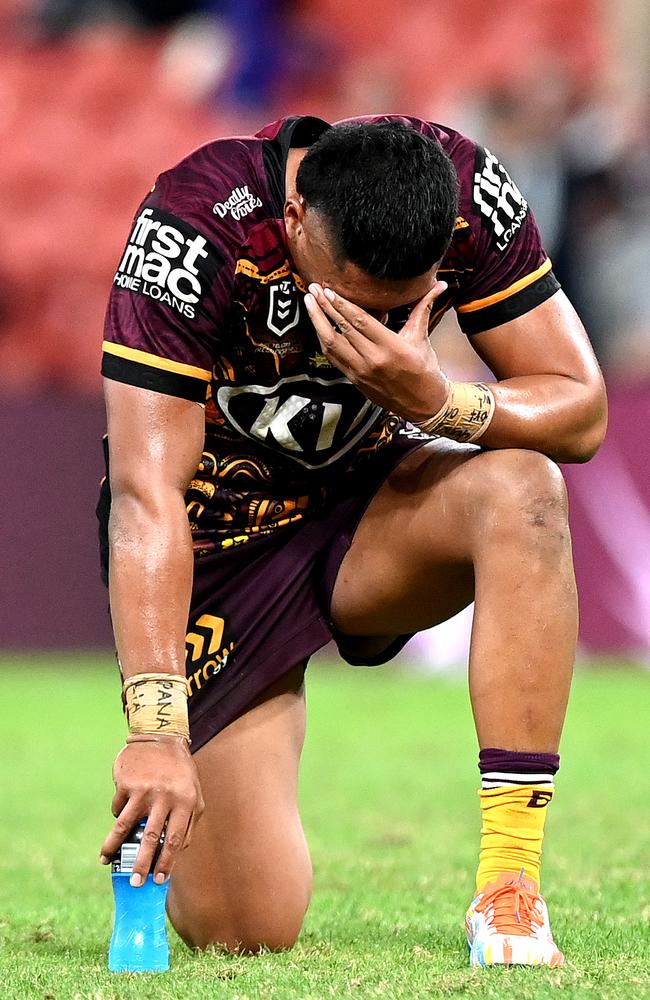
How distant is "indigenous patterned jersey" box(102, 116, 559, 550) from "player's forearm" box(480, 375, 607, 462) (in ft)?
0.61

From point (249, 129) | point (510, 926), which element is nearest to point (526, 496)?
point (510, 926)

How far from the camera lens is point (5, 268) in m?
11.4

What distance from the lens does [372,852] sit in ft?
14.2

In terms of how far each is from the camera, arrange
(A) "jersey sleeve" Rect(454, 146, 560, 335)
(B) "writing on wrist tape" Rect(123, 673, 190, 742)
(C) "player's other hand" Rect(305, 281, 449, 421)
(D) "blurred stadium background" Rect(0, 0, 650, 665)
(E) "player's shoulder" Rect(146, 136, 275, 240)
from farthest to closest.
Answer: (D) "blurred stadium background" Rect(0, 0, 650, 665), (A) "jersey sleeve" Rect(454, 146, 560, 335), (E) "player's shoulder" Rect(146, 136, 275, 240), (C) "player's other hand" Rect(305, 281, 449, 421), (B) "writing on wrist tape" Rect(123, 673, 190, 742)

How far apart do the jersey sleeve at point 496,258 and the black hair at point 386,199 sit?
288 mm

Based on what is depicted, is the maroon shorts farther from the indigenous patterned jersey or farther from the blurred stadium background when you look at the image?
the blurred stadium background

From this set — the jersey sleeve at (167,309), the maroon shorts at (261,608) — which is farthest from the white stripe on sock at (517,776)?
the jersey sleeve at (167,309)

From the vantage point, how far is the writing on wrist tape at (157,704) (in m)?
2.73

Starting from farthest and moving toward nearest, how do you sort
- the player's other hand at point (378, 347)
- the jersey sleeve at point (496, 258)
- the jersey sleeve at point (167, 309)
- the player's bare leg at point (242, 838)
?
1. the player's bare leg at point (242, 838)
2. the jersey sleeve at point (496, 258)
3. the jersey sleeve at point (167, 309)
4. the player's other hand at point (378, 347)

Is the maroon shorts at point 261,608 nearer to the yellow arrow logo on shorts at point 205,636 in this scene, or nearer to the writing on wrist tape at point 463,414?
the yellow arrow logo on shorts at point 205,636

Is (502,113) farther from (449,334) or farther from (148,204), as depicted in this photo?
(148,204)

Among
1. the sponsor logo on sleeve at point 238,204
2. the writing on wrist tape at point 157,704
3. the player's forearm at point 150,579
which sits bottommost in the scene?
the writing on wrist tape at point 157,704

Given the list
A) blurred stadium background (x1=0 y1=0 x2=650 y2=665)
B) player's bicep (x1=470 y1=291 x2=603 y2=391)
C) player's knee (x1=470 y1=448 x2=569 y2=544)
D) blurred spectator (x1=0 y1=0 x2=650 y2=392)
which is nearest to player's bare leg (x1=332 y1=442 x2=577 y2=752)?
player's knee (x1=470 y1=448 x2=569 y2=544)

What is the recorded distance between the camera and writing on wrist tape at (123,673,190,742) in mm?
2730
